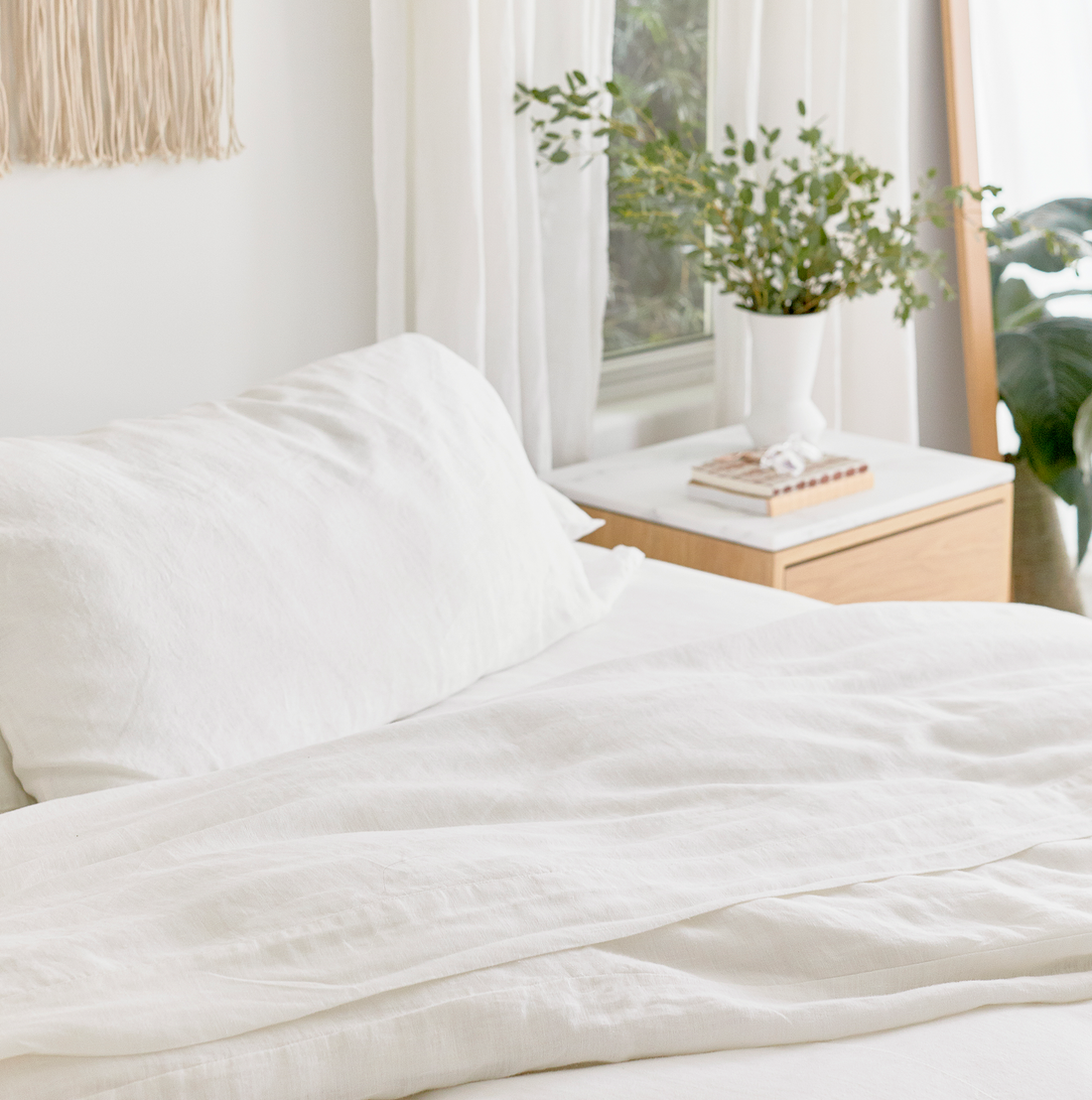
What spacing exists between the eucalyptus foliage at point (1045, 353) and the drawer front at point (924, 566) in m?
0.44

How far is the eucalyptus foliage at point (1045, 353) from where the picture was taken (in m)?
2.62

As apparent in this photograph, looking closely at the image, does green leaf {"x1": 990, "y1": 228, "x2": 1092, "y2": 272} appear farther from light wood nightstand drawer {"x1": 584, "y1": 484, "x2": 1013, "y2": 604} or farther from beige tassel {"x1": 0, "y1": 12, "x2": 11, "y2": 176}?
beige tassel {"x1": 0, "y1": 12, "x2": 11, "y2": 176}

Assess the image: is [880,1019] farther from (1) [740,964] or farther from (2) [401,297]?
(2) [401,297]

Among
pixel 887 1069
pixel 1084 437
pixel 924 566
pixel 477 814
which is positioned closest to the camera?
pixel 887 1069

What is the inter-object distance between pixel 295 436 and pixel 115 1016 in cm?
76

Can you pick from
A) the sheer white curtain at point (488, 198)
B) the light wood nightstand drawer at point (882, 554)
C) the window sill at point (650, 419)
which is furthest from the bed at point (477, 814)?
the window sill at point (650, 419)

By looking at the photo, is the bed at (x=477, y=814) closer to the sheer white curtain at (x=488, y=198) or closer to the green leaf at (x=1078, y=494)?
the sheer white curtain at (x=488, y=198)

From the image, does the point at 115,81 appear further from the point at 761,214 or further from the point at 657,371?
the point at 657,371

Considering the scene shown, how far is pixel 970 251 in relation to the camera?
2621 millimetres

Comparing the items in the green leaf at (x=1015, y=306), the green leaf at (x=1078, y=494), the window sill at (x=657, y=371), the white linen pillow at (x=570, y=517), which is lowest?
the green leaf at (x=1078, y=494)

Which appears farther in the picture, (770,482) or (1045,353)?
(1045,353)

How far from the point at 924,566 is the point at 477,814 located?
1268 mm

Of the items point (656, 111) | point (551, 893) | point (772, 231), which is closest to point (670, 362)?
point (656, 111)

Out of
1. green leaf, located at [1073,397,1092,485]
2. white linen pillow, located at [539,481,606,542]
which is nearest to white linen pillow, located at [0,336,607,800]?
white linen pillow, located at [539,481,606,542]
